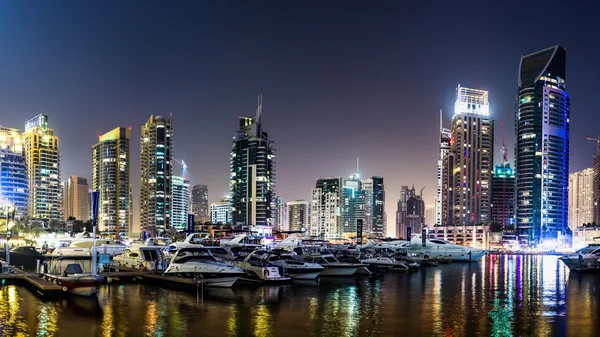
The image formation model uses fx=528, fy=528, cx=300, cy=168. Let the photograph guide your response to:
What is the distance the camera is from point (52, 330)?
22.1 m

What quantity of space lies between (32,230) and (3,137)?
102113 millimetres

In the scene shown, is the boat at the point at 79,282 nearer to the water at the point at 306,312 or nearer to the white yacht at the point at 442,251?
the water at the point at 306,312

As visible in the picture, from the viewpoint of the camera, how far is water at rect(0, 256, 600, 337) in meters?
22.8

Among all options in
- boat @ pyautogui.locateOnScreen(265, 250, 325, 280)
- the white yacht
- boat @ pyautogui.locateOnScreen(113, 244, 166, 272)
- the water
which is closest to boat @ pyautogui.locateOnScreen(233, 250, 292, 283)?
the water

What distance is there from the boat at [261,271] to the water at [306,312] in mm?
1080

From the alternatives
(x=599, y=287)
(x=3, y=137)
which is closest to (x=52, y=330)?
(x=599, y=287)

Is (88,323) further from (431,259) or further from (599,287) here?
(431,259)

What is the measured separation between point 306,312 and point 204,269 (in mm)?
10098

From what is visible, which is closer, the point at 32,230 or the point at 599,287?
the point at 599,287

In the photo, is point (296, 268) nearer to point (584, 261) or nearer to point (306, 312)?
point (306, 312)

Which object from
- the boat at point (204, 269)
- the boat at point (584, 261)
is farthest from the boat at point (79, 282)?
the boat at point (584, 261)

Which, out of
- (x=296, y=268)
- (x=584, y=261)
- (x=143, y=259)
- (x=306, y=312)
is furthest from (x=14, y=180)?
(x=306, y=312)

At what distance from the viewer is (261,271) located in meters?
38.7

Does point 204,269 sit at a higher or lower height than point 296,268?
higher
